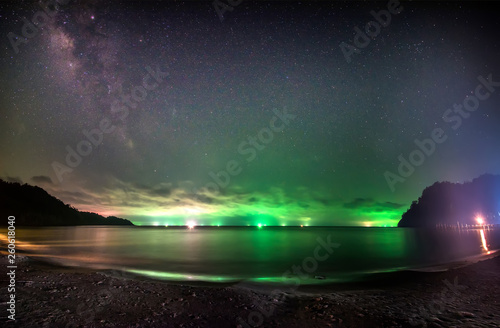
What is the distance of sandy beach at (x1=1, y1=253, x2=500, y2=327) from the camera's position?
6.62 metres

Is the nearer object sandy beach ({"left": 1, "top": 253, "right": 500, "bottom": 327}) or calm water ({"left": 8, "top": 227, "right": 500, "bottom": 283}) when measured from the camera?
sandy beach ({"left": 1, "top": 253, "right": 500, "bottom": 327})

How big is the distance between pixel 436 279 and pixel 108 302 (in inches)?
558

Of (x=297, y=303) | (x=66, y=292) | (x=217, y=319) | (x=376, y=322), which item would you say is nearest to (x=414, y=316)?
(x=376, y=322)

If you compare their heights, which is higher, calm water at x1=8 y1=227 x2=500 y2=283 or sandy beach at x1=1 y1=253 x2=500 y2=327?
sandy beach at x1=1 y1=253 x2=500 y2=327

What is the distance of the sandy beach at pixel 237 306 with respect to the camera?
6.62m

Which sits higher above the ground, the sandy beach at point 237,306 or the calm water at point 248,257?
the sandy beach at point 237,306

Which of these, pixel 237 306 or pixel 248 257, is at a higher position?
pixel 237 306

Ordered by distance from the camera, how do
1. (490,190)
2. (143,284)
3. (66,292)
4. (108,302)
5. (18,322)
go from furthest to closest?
(490,190) < (143,284) < (66,292) < (108,302) < (18,322)

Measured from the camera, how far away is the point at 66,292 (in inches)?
346

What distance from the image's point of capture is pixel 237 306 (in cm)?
782

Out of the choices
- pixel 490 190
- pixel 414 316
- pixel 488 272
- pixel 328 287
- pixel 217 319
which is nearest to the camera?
pixel 217 319

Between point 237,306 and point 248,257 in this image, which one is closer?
point 237,306

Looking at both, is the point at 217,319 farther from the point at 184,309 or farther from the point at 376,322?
the point at 376,322

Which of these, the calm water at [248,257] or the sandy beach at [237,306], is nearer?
the sandy beach at [237,306]
